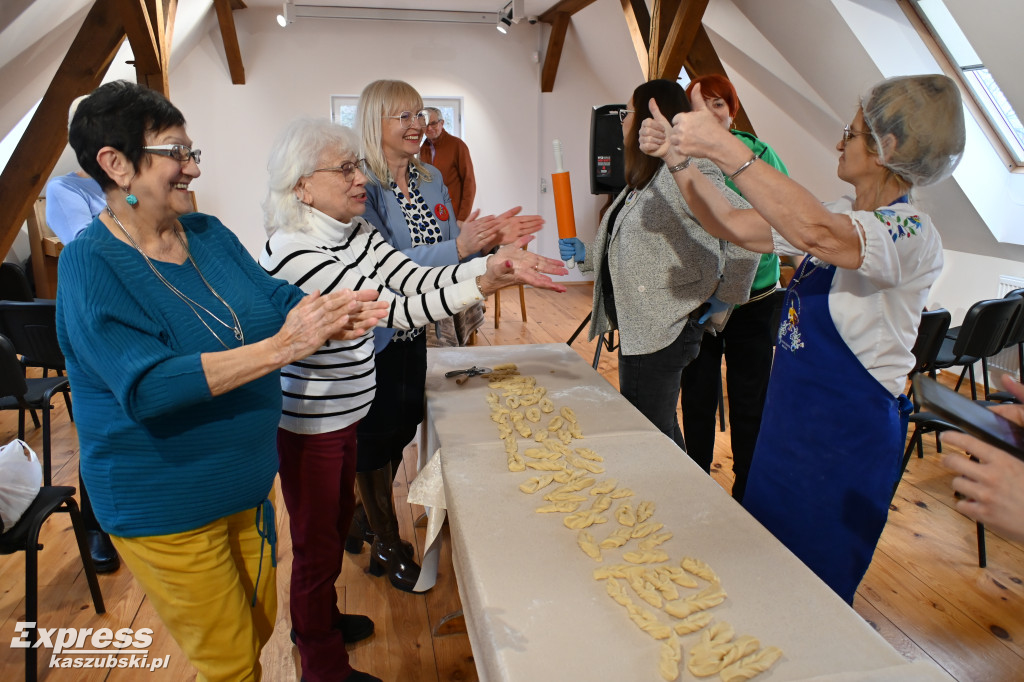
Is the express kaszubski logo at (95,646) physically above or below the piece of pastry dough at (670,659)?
below

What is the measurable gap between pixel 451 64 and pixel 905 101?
6.61 meters

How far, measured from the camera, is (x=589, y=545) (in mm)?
1211

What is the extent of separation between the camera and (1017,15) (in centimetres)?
289

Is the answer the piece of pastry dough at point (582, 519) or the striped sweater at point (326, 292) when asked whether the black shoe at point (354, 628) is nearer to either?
the striped sweater at point (326, 292)

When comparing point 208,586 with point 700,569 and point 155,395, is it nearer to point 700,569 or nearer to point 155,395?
point 155,395

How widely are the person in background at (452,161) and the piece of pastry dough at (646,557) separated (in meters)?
3.88

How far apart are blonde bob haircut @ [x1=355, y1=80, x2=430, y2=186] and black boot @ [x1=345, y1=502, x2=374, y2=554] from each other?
123 cm

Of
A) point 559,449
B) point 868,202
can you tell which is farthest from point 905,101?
Result: point 559,449

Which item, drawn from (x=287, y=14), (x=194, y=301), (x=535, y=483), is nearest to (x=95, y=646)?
(x=194, y=301)

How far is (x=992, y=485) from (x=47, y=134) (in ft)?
14.6

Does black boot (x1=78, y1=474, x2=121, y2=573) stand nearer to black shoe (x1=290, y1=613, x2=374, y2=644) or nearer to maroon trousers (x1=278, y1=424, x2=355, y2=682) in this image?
black shoe (x1=290, y1=613, x2=374, y2=644)

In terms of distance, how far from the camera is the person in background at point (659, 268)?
74.4 inches

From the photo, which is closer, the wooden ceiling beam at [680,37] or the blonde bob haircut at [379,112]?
the blonde bob haircut at [379,112]

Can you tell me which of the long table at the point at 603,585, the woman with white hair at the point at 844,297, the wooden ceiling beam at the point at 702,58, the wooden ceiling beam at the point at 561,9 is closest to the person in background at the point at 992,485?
the long table at the point at 603,585
